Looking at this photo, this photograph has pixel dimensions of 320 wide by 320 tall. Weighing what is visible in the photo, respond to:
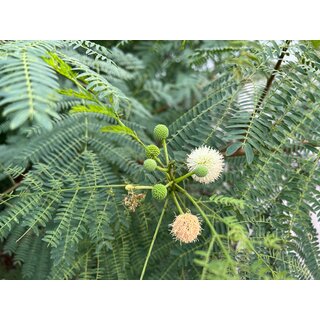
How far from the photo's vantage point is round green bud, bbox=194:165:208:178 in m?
0.68

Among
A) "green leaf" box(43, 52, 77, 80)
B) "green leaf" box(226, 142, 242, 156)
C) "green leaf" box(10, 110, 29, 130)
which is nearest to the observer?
"green leaf" box(10, 110, 29, 130)

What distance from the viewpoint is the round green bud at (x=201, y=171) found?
0.68 m

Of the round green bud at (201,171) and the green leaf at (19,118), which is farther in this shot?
the round green bud at (201,171)

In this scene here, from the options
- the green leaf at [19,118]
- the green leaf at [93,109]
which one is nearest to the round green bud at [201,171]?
the green leaf at [93,109]

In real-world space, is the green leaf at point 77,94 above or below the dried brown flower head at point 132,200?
above

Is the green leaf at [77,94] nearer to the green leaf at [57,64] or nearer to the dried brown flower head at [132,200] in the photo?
the green leaf at [57,64]

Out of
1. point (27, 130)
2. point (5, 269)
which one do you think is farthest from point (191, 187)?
point (5, 269)

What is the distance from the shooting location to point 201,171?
683 millimetres

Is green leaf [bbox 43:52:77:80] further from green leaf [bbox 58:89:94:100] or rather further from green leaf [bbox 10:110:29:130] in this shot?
green leaf [bbox 10:110:29:130]

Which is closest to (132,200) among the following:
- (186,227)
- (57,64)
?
(186,227)

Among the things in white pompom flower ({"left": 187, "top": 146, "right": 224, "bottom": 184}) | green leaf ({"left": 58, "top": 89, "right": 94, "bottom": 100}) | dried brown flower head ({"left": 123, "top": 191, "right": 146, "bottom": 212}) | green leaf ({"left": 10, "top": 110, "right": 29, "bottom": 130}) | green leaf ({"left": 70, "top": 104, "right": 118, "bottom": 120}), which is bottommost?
dried brown flower head ({"left": 123, "top": 191, "right": 146, "bottom": 212})

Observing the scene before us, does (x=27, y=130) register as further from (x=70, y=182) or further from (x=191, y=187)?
(x=191, y=187)

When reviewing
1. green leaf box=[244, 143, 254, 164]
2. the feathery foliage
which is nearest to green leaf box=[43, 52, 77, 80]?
the feathery foliage
